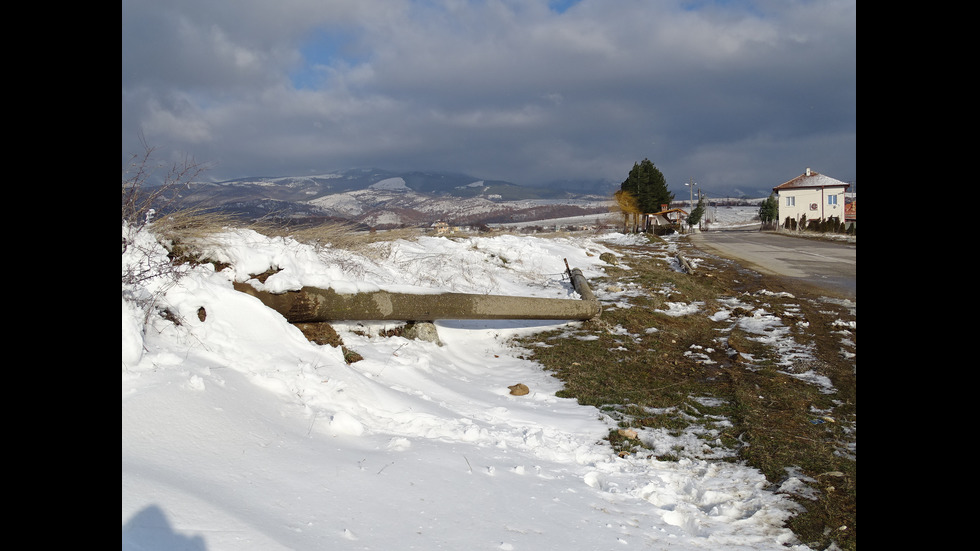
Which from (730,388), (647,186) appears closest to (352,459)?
(730,388)

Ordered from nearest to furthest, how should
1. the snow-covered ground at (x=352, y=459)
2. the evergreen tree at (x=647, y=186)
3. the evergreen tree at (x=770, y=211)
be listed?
the snow-covered ground at (x=352, y=459) → the evergreen tree at (x=770, y=211) → the evergreen tree at (x=647, y=186)

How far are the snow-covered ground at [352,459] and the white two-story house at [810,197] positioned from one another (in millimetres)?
38946

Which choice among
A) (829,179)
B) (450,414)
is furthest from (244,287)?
(829,179)

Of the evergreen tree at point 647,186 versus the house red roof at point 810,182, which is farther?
the evergreen tree at point 647,186

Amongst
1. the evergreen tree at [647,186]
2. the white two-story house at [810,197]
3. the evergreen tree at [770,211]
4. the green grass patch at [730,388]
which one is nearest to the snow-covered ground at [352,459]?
the green grass patch at [730,388]

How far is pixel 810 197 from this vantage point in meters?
39.5

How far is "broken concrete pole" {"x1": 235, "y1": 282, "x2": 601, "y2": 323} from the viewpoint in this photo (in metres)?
5.60

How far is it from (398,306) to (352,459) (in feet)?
10.6

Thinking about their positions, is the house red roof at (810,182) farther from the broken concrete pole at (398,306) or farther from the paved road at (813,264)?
the broken concrete pole at (398,306)

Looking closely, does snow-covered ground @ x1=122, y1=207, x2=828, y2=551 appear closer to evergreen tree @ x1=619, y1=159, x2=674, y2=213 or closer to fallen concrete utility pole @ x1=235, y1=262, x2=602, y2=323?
fallen concrete utility pole @ x1=235, y1=262, x2=602, y2=323

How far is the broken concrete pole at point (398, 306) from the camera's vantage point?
220 inches

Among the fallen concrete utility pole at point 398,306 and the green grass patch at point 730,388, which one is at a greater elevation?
the fallen concrete utility pole at point 398,306
